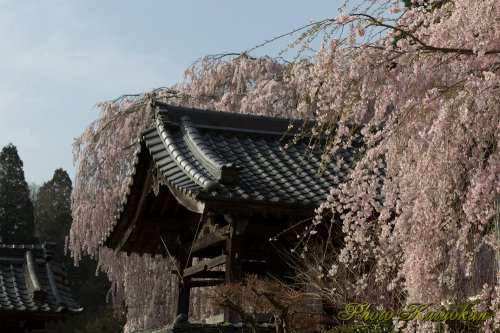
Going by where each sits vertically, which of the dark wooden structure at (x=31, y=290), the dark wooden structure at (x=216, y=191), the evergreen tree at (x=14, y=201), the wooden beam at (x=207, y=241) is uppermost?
the evergreen tree at (x=14, y=201)

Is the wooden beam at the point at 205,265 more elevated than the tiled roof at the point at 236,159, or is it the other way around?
the tiled roof at the point at 236,159

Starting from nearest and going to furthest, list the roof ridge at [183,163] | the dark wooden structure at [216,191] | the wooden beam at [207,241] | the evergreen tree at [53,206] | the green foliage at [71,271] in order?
the roof ridge at [183,163]
the dark wooden structure at [216,191]
the wooden beam at [207,241]
the green foliage at [71,271]
the evergreen tree at [53,206]

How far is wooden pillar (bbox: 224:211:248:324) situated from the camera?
9719 mm

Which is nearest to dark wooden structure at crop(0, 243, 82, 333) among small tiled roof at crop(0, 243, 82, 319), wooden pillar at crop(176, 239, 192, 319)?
small tiled roof at crop(0, 243, 82, 319)

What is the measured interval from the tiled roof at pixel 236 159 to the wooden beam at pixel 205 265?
921mm

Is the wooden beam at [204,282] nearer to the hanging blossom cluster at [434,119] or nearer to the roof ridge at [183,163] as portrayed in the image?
the roof ridge at [183,163]

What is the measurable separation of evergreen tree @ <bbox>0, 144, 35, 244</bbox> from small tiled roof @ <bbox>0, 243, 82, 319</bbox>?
740 inches

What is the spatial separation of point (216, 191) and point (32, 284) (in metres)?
6.42

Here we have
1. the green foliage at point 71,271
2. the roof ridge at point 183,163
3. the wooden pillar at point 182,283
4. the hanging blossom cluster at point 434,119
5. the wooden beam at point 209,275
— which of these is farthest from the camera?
the green foliage at point 71,271

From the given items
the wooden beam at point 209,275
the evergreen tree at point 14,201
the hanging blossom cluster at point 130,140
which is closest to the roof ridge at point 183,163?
the wooden beam at point 209,275

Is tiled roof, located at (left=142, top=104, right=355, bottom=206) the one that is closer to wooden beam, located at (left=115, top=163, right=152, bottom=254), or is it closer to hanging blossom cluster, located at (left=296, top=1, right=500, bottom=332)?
wooden beam, located at (left=115, top=163, right=152, bottom=254)

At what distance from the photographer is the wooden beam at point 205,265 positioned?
10380 mm

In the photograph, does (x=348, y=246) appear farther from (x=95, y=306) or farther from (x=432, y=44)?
(x=95, y=306)

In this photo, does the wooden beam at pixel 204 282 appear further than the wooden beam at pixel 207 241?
Yes
